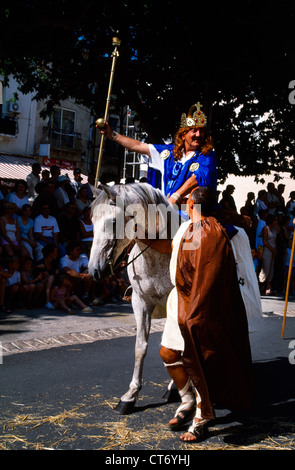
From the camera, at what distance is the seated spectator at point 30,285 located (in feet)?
31.8

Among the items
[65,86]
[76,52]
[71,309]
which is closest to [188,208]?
[71,309]

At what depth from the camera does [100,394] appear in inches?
207

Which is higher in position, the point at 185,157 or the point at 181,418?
the point at 185,157

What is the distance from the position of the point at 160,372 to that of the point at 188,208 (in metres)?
2.33

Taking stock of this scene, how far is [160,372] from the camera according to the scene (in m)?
6.20

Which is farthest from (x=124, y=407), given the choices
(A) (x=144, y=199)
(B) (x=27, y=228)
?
(B) (x=27, y=228)

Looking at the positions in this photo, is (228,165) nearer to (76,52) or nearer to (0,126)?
(76,52)

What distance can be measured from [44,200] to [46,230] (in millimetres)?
785

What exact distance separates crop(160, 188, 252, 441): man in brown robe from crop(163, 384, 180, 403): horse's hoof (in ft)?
3.27

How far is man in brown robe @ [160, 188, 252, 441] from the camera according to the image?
4.07 m

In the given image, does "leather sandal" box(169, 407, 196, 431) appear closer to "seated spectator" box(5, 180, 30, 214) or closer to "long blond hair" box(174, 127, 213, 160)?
"long blond hair" box(174, 127, 213, 160)

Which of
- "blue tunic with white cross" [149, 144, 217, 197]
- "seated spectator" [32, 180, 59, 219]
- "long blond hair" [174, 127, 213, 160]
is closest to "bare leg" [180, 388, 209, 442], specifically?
"blue tunic with white cross" [149, 144, 217, 197]

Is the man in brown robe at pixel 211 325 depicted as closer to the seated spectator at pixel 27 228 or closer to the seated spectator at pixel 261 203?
the seated spectator at pixel 27 228

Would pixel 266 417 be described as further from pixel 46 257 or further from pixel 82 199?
pixel 82 199
